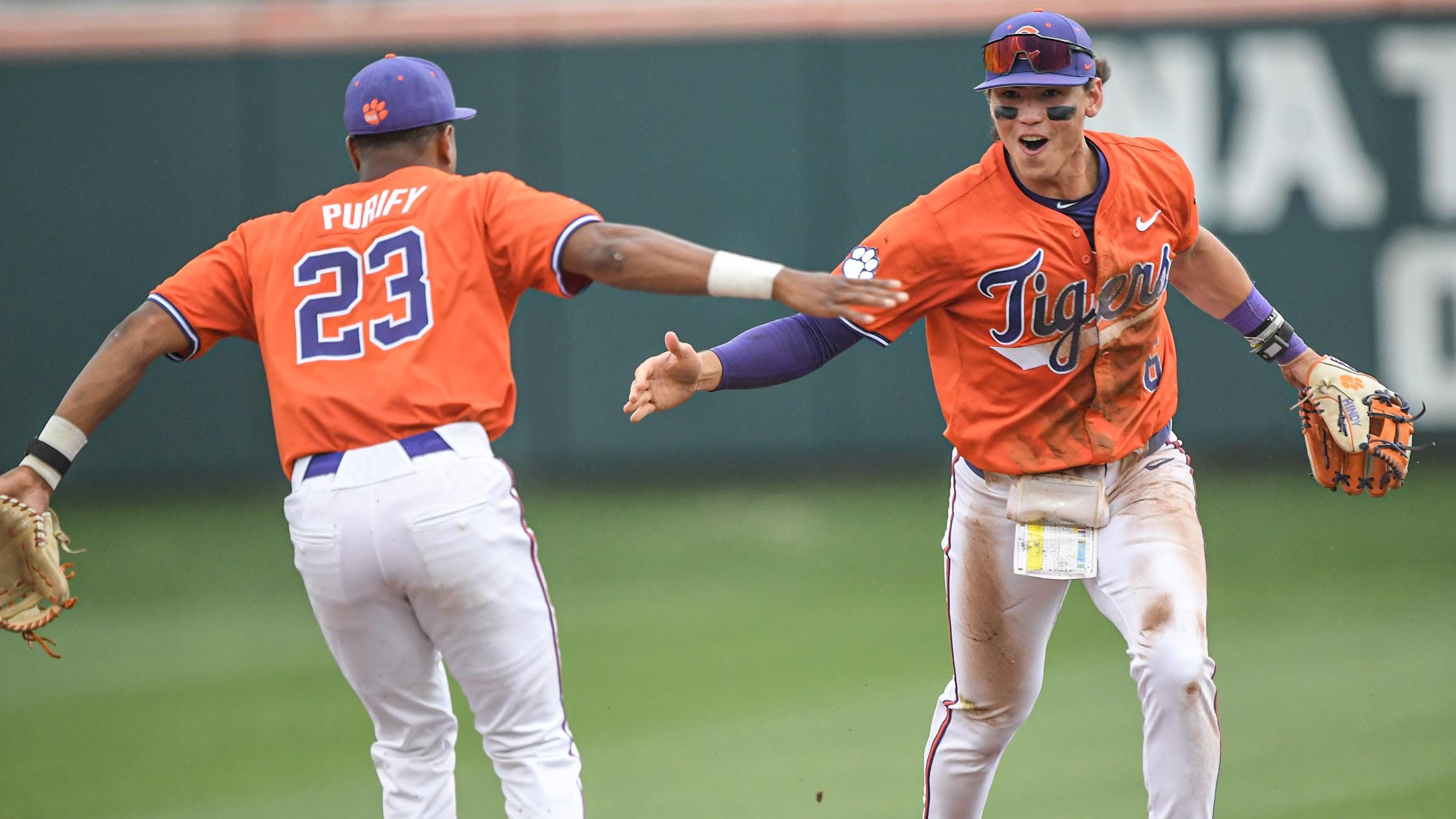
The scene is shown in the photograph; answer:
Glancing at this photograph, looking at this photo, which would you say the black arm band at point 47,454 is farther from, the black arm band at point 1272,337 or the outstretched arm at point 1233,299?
the black arm band at point 1272,337

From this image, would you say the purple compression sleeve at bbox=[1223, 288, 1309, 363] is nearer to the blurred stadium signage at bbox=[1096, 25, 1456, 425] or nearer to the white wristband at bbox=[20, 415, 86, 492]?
the white wristband at bbox=[20, 415, 86, 492]

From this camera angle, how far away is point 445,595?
406 cm

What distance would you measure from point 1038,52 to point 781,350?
113cm

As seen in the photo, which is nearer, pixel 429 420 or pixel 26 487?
pixel 429 420

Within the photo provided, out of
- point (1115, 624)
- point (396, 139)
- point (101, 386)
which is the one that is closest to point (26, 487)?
point (101, 386)

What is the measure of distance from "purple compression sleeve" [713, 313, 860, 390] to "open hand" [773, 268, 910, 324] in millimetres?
585

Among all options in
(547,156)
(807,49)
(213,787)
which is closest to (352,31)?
(547,156)

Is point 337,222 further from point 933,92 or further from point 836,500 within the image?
point 933,92

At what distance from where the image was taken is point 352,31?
37.5ft

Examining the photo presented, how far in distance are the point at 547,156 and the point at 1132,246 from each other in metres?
7.62

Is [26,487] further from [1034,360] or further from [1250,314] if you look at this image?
[1250,314]

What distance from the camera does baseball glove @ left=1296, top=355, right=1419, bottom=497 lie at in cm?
498

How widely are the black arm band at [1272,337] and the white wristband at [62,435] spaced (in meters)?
3.56

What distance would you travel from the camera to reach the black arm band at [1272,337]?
5.13m
